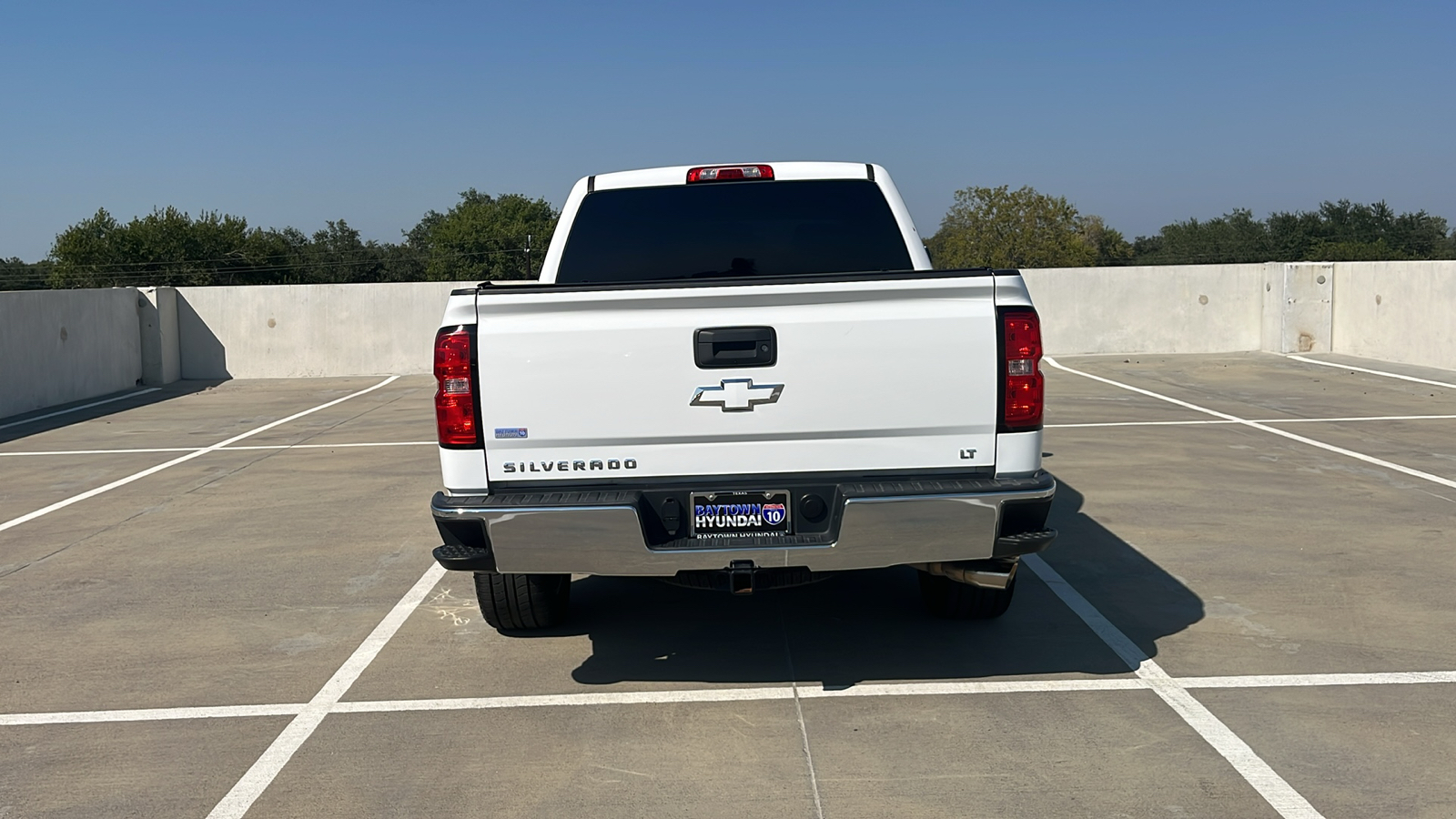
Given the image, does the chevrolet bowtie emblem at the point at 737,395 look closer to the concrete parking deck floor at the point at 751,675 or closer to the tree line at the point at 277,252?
the concrete parking deck floor at the point at 751,675

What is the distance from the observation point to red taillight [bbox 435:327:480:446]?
4.43 meters

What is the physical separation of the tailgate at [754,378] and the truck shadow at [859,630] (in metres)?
1.20

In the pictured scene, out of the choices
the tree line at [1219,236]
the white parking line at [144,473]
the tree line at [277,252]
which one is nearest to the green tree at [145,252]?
the tree line at [277,252]

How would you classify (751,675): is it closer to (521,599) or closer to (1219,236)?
(521,599)

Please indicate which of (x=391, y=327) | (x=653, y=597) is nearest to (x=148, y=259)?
(x=391, y=327)

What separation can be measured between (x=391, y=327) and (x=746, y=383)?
62.3 feet

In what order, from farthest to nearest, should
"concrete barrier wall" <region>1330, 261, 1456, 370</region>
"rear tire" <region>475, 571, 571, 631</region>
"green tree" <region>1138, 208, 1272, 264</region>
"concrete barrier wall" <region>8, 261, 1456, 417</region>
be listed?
"green tree" <region>1138, 208, 1272, 264</region>
"concrete barrier wall" <region>8, 261, 1456, 417</region>
"concrete barrier wall" <region>1330, 261, 1456, 370</region>
"rear tire" <region>475, 571, 571, 631</region>

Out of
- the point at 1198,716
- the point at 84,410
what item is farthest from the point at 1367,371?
the point at 84,410

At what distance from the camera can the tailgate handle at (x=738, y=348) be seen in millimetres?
4398

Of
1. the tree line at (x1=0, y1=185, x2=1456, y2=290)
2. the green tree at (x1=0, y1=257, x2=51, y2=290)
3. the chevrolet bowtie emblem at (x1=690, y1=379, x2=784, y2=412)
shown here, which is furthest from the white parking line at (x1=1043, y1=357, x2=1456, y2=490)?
the green tree at (x1=0, y1=257, x2=51, y2=290)

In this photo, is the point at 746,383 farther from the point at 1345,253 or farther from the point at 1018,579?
the point at 1345,253

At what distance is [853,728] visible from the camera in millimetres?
4555

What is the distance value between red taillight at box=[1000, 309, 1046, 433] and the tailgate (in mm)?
56

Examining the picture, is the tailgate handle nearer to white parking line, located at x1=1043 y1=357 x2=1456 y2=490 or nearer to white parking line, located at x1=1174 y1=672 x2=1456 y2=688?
white parking line, located at x1=1174 y1=672 x2=1456 y2=688
